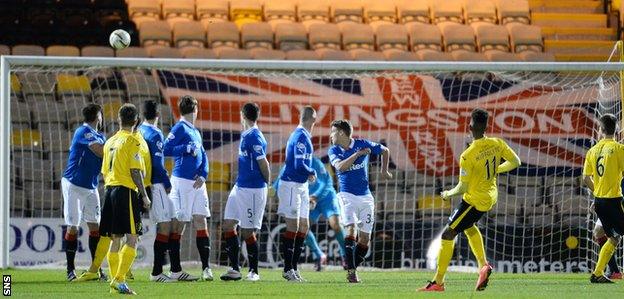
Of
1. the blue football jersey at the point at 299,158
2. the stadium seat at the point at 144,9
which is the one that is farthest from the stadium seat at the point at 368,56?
the blue football jersey at the point at 299,158

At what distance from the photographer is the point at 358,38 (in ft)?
64.9

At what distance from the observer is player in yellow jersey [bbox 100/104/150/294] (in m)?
10.2

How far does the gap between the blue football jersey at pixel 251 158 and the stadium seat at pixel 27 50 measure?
687cm

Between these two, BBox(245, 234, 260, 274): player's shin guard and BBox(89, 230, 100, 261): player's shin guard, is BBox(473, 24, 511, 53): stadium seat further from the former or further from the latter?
BBox(89, 230, 100, 261): player's shin guard

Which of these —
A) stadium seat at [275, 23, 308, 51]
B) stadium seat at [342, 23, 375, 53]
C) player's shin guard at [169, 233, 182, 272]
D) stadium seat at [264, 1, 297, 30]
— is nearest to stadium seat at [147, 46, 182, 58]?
stadium seat at [275, 23, 308, 51]

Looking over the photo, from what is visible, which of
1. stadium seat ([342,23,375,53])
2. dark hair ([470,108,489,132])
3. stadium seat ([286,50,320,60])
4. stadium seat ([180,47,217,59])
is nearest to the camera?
dark hair ([470,108,489,132])

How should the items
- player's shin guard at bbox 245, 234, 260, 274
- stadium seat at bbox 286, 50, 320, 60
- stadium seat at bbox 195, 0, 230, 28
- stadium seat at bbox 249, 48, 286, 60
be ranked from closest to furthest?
1. player's shin guard at bbox 245, 234, 260, 274
2. stadium seat at bbox 249, 48, 286, 60
3. stadium seat at bbox 286, 50, 320, 60
4. stadium seat at bbox 195, 0, 230, 28

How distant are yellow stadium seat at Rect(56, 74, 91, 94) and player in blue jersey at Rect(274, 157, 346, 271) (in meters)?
2.84

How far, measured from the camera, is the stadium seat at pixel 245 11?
20.6m

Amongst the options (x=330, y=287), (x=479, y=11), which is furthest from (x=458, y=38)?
(x=330, y=287)

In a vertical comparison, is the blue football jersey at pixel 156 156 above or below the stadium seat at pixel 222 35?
below

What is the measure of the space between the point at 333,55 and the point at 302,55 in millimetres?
470

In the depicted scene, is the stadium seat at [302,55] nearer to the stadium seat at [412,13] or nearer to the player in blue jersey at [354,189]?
the stadium seat at [412,13]

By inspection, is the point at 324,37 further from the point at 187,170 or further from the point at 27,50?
the point at 187,170
